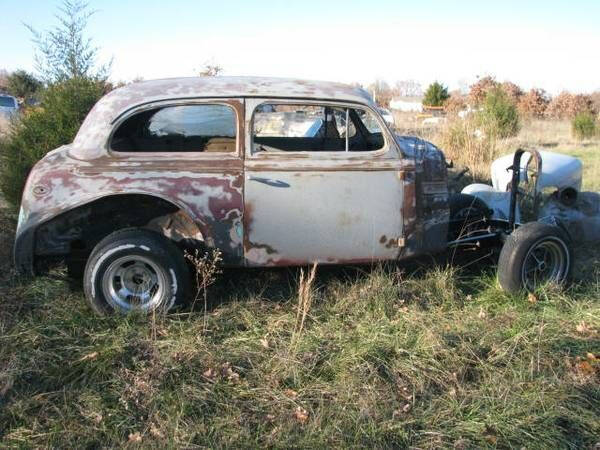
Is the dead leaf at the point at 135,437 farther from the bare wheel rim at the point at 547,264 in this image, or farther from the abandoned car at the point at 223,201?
the bare wheel rim at the point at 547,264

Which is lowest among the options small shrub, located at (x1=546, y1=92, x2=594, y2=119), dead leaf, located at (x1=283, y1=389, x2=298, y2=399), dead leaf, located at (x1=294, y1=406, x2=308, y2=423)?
dead leaf, located at (x1=294, y1=406, x2=308, y2=423)

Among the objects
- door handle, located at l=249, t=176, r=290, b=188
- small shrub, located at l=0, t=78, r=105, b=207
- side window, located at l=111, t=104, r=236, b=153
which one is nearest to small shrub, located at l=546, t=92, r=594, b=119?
small shrub, located at l=0, t=78, r=105, b=207

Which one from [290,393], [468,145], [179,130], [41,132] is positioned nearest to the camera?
[290,393]

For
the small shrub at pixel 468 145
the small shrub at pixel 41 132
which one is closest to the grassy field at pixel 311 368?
the small shrub at pixel 41 132

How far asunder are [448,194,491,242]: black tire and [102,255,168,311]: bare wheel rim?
108 inches

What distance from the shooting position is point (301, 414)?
294cm

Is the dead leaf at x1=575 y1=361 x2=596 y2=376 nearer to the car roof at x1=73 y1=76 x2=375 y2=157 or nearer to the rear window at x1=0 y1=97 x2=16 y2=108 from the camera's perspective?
the car roof at x1=73 y1=76 x2=375 y2=157

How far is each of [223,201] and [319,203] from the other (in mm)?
752

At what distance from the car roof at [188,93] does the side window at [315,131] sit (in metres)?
0.38

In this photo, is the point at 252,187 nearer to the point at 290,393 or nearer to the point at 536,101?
the point at 290,393

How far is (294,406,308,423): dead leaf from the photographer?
2912mm

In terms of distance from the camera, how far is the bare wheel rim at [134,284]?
12.7 ft

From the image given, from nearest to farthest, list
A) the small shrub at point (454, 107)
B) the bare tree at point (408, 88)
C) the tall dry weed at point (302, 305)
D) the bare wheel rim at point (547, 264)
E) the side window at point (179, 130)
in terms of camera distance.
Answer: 1. the tall dry weed at point (302, 305)
2. the side window at point (179, 130)
3. the bare wheel rim at point (547, 264)
4. the small shrub at point (454, 107)
5. the bare tree at point (408, 88)

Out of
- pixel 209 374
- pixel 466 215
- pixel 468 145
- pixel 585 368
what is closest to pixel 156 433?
pixel 209 374
